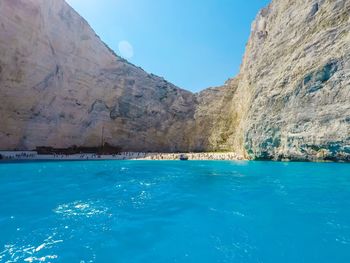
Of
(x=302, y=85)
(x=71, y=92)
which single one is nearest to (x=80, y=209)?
(x=302, y=85)

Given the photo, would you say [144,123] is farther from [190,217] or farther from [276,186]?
[190,217]

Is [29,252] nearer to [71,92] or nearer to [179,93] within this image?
[71,92]

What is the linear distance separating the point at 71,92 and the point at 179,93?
77.5 ft

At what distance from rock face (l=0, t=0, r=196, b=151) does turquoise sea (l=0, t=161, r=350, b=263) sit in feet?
114

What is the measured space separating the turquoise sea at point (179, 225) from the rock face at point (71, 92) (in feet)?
114

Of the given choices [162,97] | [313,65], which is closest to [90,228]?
[313,65]

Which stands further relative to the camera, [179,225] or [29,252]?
[179,225]

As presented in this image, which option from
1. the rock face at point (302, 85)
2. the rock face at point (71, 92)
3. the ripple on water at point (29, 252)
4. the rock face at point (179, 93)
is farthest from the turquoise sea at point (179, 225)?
the rock face at point (71, 92)

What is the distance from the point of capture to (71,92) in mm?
46656

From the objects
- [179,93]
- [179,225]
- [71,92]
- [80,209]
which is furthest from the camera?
[179,93]

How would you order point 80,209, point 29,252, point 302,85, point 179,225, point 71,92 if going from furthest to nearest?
point 71,92, point 302,85, point 80,209, point 179,225, point 29,252

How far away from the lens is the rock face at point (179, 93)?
24.4 metres

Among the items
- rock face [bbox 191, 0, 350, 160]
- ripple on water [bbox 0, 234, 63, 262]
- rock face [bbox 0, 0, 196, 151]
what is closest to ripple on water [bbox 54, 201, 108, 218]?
ripple on water [bbox 0, 234, 63, 262]

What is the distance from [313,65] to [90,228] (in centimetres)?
2687
